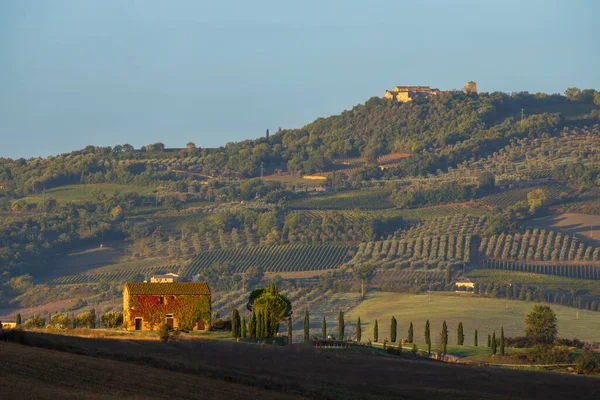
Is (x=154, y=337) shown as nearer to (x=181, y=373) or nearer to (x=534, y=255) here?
(x=181, y=373)

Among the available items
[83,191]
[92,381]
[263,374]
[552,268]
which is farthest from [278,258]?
[92,381]

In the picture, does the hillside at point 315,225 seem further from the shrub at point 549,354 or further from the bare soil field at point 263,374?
the bare soil field at point 263,374

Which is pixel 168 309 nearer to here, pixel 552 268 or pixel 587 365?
pixel 587 365

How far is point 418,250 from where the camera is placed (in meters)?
135

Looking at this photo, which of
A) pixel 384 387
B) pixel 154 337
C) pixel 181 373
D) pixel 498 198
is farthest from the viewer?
pixel 498 198

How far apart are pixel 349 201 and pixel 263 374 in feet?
420

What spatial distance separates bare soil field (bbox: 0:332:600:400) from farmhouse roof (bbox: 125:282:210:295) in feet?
41.3

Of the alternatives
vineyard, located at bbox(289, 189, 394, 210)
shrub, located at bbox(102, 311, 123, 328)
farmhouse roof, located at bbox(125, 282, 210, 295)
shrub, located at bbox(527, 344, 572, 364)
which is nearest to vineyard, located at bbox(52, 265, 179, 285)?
vineyard, located at bbox(289, 189, 394, 210)

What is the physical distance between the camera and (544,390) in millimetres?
40031

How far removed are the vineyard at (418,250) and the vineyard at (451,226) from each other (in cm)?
275

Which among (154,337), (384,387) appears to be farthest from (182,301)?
(384,387)

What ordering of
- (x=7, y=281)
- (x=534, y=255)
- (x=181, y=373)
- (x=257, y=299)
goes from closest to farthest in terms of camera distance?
(x=181, y=373), (x=257, y=299), (x=534, y=255), (x=7, y=281)

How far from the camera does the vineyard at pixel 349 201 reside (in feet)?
537

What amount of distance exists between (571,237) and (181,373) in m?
110
